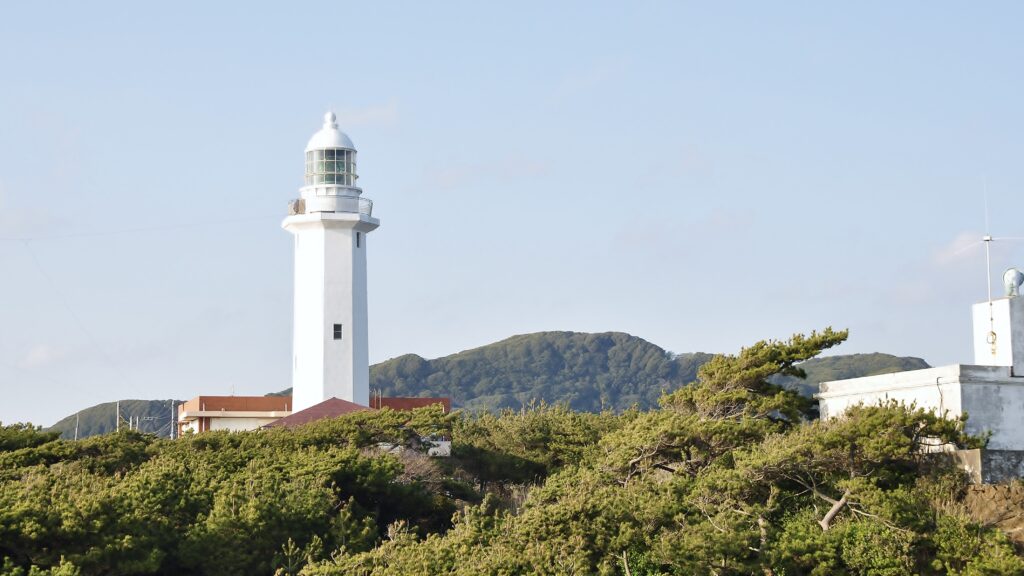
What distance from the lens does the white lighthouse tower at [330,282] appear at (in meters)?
44.8

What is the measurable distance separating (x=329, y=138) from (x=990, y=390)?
23.6m

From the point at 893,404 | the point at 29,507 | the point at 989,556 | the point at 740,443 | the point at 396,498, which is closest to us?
the point at 989,556

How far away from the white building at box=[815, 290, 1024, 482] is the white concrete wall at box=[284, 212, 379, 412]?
1982cm

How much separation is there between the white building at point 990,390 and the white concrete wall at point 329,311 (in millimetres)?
19824

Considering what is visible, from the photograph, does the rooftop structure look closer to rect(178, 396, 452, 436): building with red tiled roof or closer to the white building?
rect(178, 396, 452, 436): building with red tiled roof

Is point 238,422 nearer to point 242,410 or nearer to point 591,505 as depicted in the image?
point 242,410

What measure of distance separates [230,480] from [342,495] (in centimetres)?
234

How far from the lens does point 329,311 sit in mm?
44812

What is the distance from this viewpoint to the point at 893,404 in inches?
1078

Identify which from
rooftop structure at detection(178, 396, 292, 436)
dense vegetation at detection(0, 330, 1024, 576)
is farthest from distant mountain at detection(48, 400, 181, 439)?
dense vegetation at detection(0, 330, 1024, 576)

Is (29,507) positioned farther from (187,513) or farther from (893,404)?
(893,404)

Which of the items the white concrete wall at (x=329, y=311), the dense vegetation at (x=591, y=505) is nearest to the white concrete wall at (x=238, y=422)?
the white concrete wall at (x=329, y=311)

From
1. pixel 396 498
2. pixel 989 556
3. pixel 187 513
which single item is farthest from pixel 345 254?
pixel 989 556

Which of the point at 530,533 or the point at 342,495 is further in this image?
the point at 342,495
